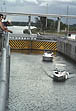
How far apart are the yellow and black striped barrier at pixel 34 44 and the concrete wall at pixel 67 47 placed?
188 cm

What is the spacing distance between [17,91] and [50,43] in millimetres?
58032

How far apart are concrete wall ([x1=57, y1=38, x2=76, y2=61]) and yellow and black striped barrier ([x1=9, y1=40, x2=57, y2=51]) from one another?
1879mm

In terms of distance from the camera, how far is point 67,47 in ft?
270

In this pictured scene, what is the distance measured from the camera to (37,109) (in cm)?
2573

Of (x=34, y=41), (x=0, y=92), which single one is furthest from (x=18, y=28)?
(x=0, y=92)

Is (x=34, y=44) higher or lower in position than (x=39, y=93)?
lower

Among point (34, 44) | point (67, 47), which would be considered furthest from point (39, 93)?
point (34, 44)

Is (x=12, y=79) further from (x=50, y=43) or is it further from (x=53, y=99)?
(x=50, y=43)

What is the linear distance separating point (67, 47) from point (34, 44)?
45.2 feet

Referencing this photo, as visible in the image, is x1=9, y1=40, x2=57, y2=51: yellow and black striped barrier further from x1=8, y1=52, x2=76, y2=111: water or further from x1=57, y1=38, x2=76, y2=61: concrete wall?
x1=8, y1=52, x2=76, y2=111: water

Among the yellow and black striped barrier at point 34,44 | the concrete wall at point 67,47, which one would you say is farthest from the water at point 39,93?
the yellow and black striped barrier at point 34,44

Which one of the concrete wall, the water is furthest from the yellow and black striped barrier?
the water

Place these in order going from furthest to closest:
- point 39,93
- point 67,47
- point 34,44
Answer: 1. point 34,44
2. point 67,47
3. point 39,93

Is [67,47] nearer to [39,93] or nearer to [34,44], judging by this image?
[34,44]
